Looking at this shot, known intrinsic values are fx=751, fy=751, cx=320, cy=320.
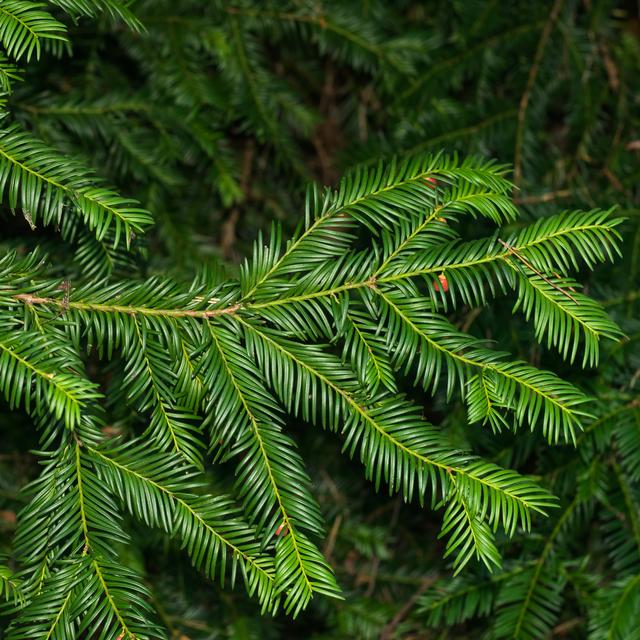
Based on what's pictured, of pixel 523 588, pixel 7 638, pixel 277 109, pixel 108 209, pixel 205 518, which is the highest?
pixel 108 209

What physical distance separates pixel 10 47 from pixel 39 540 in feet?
2.34

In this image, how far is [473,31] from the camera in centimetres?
203

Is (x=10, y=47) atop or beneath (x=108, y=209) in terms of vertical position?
atop

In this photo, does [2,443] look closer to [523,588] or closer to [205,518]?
[205,518]

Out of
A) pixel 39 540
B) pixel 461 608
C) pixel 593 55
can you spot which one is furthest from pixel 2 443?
pixel 593 55

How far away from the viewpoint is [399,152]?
183 cm

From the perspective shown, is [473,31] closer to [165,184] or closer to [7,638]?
[165,184]

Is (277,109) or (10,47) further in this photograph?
(277,109)

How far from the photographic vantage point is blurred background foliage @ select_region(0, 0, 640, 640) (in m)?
1.60

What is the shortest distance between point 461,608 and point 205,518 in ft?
2.67

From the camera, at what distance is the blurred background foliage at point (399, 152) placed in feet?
5.24

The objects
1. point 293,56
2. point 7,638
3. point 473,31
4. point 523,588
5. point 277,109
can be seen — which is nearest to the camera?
point 7,638

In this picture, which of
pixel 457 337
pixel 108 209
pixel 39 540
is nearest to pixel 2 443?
pixel 39 540

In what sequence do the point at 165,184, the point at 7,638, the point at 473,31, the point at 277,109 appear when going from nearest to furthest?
1. the point at 7,638
2. the point at 165,184
3. the point at 473,31
4. the point at 277,109
